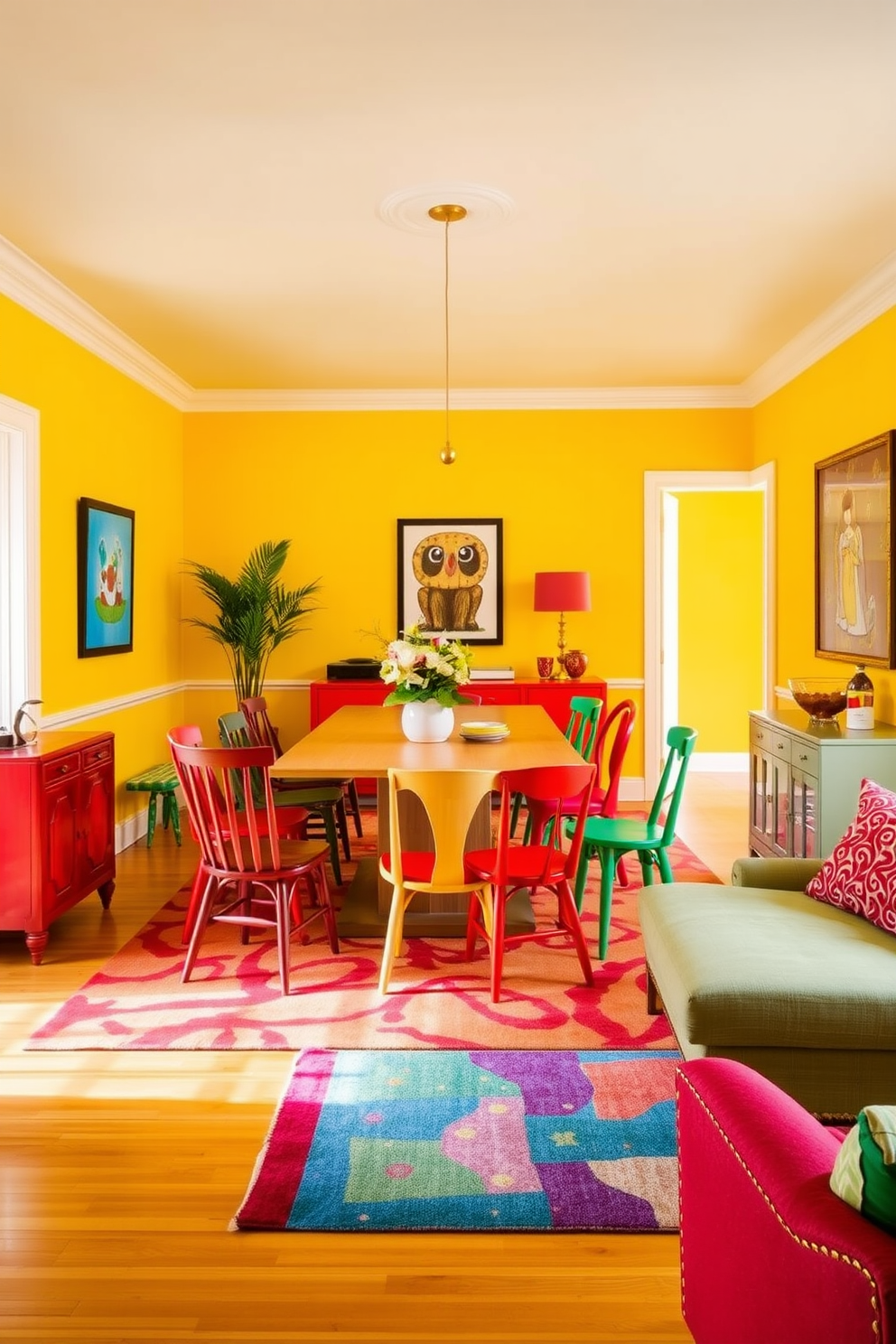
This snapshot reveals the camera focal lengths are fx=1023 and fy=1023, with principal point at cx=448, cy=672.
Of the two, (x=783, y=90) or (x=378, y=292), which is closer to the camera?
(x=783, y=90)

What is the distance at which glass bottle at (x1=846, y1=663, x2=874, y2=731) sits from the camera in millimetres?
4691

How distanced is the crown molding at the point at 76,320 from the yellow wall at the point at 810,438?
12.8ft

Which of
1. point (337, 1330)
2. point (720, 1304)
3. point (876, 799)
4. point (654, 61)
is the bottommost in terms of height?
point (337, 1330)

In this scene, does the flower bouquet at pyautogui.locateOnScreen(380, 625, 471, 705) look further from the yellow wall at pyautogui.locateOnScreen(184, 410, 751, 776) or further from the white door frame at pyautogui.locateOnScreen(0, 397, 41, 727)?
the yellow wall at pyautogui.locateOnScreen(184, 410, 751, 776)

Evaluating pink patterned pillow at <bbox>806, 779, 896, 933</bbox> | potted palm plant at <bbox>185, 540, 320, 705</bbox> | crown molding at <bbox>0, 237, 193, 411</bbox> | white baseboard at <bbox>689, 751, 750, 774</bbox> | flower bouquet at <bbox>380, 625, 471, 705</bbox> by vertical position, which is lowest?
white baseboard at <bbox>689, 751, 750, 774</bbox>

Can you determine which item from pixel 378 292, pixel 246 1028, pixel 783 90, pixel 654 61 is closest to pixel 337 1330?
pixel 246 1028

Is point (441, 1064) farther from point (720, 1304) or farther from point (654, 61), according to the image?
point (654, 61)

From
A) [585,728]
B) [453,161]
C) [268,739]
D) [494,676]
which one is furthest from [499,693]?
[453,161]

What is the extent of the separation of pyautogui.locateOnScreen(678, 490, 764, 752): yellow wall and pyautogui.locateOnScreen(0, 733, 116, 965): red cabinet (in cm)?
588

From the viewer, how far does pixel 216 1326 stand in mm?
1986

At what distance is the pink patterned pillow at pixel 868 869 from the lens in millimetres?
2910

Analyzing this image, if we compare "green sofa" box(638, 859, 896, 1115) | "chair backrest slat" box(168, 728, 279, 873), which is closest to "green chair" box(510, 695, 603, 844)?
"chair backrest slat" box(168, 728, 279, 873)

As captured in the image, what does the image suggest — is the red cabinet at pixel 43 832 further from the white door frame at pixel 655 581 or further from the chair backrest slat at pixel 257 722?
the white door frame at pixel 655 581

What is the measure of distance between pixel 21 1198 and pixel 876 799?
2595 millimetres
